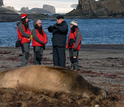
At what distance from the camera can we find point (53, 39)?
7.99 meters

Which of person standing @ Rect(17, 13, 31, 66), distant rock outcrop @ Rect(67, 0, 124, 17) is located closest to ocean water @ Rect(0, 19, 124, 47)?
person standing @ Rect(17, 13, 31, 66)

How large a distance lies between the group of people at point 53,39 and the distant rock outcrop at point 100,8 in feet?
516

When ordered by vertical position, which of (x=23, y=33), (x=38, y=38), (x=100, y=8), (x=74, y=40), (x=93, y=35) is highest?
(x=100, y=8)

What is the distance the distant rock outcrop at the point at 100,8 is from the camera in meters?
164

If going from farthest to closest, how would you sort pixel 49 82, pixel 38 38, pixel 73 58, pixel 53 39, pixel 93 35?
1. pixel 93 35
2. pixel 73 58
3. pixel 38 38
4. pixel 53 39
5. pixel 49 82

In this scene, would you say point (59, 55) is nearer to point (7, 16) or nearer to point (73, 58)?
point (73, 58)

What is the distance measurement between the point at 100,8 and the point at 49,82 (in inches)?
6804

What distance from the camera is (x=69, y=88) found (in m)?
5.52

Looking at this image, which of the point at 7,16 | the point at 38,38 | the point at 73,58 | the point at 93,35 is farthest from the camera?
the point at 7,16

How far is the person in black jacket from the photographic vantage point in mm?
7777

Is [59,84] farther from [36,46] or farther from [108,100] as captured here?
[36,46]

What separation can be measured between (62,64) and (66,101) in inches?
117

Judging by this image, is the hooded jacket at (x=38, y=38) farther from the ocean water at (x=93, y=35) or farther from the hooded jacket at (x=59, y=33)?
the ocean water at (x=93, y=35)

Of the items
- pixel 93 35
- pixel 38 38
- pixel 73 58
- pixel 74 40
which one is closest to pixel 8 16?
pixel 93 35
